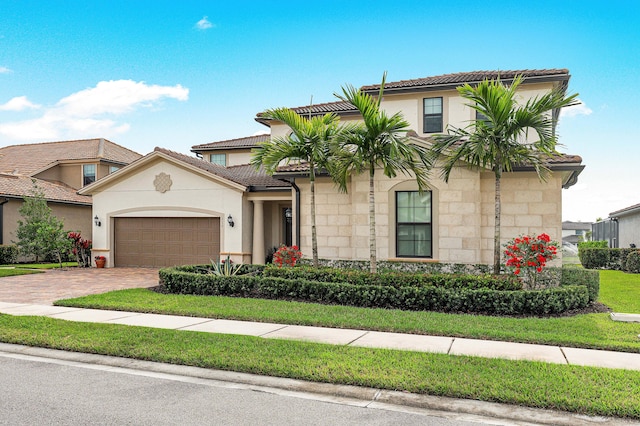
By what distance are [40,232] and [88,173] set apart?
9.74 metres

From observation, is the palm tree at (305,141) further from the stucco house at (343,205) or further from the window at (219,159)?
the window at (219,159)

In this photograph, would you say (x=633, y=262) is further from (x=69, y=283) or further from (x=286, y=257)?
(x=69, y=283)

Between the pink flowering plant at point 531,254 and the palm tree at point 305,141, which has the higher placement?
the palm tree at point 305,141

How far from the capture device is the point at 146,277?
17.1 metres

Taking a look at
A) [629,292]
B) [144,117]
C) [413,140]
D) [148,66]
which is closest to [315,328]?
[413,140]

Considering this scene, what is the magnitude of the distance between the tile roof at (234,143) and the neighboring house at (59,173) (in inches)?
221

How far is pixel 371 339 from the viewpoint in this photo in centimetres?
780

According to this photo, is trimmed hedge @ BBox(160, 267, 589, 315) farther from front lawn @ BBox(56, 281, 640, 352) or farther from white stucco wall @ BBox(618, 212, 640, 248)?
white stucco wall @ BBox(618, 212, 640, 248)

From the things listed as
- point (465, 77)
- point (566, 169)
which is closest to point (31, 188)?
point (465, 77)

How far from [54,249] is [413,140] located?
16.0 meters

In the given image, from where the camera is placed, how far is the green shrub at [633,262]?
2025cm

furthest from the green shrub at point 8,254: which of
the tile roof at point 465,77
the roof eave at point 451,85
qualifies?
the roof eave at point 451,85

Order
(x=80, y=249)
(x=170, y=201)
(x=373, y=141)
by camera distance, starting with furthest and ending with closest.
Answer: (x=80, y=249)
(x=170, y=201)
(x=373, y=141)

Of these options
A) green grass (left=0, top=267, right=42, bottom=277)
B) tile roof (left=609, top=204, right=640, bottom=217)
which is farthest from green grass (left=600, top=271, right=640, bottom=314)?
green grass (left=0, top=267, right=42, bottom=277)
